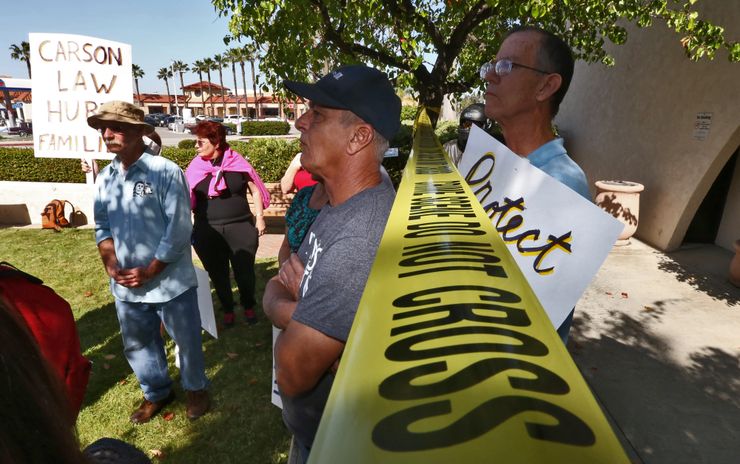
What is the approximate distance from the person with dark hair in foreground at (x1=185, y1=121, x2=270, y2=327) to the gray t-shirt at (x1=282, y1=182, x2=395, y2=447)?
3163mm

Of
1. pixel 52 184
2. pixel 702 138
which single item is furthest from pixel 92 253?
pixel 702 138

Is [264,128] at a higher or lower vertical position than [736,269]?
higher

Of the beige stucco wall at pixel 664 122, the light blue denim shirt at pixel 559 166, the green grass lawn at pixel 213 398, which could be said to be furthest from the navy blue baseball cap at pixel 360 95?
the beige stucco wall at pixel 664 122

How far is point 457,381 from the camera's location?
0.53 meters

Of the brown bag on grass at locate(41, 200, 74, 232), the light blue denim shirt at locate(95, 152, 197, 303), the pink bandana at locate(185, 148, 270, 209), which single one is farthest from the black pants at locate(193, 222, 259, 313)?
the brown bag on grass at locate(41, 200, 74, 232)

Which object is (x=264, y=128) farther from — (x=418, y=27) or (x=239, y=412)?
(x=239, y=412)

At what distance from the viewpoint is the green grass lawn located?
127 inches

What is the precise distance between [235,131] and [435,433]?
5558 cm

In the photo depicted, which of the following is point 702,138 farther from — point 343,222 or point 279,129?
point 279,129

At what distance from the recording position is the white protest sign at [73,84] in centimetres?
464

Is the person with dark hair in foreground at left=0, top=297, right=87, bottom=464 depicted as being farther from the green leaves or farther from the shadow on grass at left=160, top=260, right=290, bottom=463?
the green leaves

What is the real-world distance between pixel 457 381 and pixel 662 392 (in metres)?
4.55

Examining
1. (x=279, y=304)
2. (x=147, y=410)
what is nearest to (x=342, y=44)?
(x=147, y=410)

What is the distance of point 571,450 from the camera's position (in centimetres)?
42
